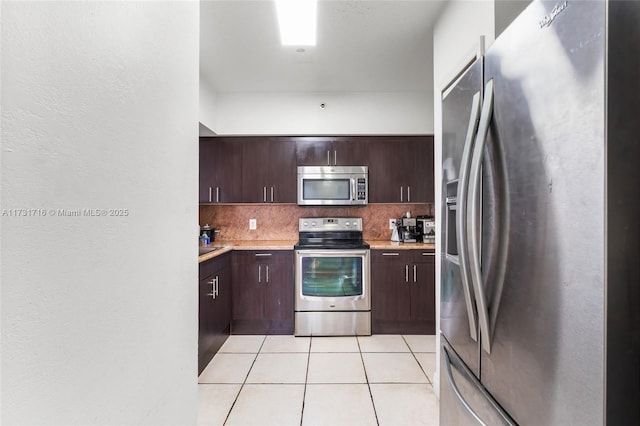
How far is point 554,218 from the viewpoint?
2.24ft

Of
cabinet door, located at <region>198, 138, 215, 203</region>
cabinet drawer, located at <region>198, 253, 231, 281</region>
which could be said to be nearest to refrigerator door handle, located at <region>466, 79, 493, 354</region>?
cabinet drawer, located at <region>198, 253, 231, 281</region>

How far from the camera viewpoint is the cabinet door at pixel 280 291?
11.1ft

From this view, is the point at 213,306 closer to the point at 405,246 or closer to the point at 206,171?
the point at 206,171

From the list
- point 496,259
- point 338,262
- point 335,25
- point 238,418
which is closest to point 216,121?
point 335,25

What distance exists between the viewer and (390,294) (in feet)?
10.9

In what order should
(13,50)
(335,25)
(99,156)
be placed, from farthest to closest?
1. (335,25)
2. (99,156)
3. (13,50)

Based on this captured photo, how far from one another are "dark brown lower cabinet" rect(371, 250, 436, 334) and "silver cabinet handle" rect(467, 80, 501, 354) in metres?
2.43

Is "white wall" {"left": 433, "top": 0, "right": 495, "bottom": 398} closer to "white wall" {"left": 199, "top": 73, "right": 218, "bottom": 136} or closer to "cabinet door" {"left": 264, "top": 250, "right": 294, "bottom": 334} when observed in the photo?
"cabinet door" {"left": 264, "top": 250, "right": 294, "bottom": 334}

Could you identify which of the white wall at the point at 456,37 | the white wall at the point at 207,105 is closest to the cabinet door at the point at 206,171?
the white wall at the point at 207,105

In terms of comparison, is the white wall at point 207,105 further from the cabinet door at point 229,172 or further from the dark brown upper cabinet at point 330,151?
the dark brown upper cabinet at point 330,151

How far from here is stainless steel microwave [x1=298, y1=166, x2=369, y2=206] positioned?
3617 millimetres

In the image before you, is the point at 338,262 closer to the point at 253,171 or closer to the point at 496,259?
the point at 253,171

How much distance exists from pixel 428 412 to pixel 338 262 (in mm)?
1594

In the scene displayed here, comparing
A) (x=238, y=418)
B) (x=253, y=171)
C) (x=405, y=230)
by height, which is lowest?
(x=238, y=418)
